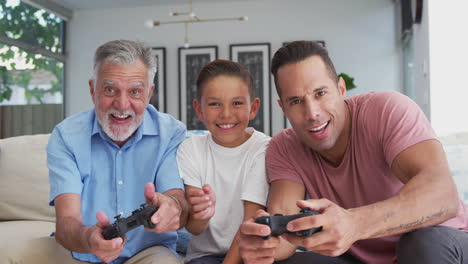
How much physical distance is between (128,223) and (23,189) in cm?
143

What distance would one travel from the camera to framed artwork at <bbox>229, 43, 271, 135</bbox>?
19.5 ft

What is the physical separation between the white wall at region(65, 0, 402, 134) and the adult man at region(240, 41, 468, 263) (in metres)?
4.48

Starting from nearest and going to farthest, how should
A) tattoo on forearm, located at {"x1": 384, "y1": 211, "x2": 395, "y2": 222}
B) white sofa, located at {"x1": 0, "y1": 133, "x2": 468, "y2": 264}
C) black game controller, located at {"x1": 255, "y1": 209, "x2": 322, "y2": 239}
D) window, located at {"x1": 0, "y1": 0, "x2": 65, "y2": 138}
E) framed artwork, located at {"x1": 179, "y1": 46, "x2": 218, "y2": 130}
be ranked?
1. black game controller, located at {"x1": 255, "y1": 209, "x2": 322, "y2": 239}
2. tattoo on forearm, located at {"x1": 384, "y1": 211, "x2": 395, "y2": 222}
3. white sofa, located at {"x1": 0, "y1": 133, "x2": 468, "y2": 264}
4. window, located at {"x1": 0, "y1": 0, "x2": 65, "y2": 138}
5. framed artwork, located at {"x1": 179, "y1": 46, "x2": 218, "y2": 130}

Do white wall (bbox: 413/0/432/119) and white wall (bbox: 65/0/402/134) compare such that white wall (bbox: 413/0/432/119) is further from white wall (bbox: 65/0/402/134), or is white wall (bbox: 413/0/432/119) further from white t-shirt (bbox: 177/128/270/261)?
white t-shirt (bbox: 177/128/270/261)

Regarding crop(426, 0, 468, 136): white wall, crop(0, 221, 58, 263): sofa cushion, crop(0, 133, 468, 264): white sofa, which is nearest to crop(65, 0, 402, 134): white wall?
crop(426, 0, 468, 136): white wall

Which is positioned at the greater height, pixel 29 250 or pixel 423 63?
pixel 423 63

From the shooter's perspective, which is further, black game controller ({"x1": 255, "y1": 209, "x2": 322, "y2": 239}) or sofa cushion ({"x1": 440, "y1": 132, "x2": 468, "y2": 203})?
sofa cushion ({"x1": 440, "y1": 132, "x2": 468, "y2": 203})

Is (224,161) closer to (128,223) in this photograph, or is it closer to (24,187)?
(128,223)

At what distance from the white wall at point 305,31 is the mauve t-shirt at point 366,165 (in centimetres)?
448

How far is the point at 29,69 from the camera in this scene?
5.84m

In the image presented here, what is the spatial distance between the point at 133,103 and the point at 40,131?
16.3ft

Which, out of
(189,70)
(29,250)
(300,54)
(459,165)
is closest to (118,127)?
(29,250)

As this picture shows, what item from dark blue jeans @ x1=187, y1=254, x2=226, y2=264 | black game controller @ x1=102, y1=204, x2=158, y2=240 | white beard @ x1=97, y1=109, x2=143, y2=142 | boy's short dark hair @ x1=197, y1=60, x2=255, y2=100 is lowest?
dark blue jeans @ x1=187, y1=254, x2=226, y2=264

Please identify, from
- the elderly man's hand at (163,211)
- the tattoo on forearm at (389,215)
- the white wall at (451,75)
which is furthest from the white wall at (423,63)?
the elderly man's hand at (163,211)
